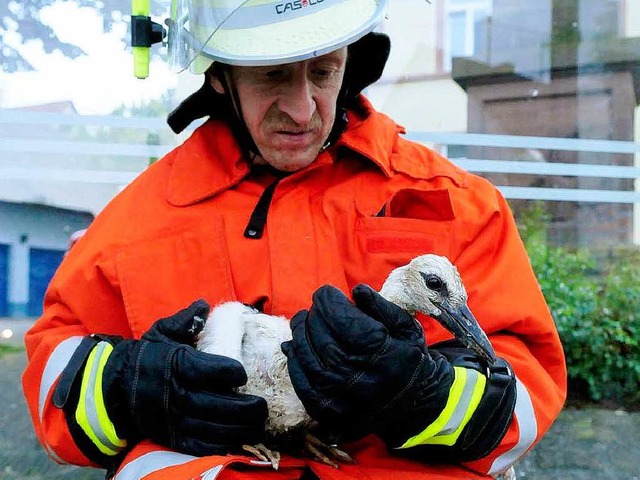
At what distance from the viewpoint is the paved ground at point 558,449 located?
3.72m

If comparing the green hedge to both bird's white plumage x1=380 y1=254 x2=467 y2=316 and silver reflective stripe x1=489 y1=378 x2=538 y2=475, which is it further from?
bird's white plumage x1=380 y1=254 x2=467 y2=316

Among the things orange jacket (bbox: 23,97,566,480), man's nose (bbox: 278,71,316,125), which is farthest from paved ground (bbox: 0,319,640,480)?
man's nose (bbox: 278,71,316,125)

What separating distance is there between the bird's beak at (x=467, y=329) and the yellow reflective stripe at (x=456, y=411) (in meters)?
0.05

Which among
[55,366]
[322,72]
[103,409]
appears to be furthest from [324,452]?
[322,72]

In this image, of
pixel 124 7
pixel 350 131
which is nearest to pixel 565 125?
pixel 124 7

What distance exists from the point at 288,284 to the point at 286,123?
45cm

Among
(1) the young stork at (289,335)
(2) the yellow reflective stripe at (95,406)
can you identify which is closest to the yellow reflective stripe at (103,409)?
(2) the yellow reflective stripe at (95,406)

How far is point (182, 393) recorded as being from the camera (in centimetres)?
163

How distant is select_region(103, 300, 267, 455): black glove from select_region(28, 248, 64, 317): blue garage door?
10.8ft

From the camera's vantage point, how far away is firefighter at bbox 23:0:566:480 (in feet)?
5.25

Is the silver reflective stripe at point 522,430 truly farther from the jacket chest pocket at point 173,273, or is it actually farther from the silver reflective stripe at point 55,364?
the silver reflective stripe at point 55,364

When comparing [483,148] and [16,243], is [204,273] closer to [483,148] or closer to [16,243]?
[16,243]

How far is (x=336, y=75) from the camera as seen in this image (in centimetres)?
202

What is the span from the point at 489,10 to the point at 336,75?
381 centimetres
